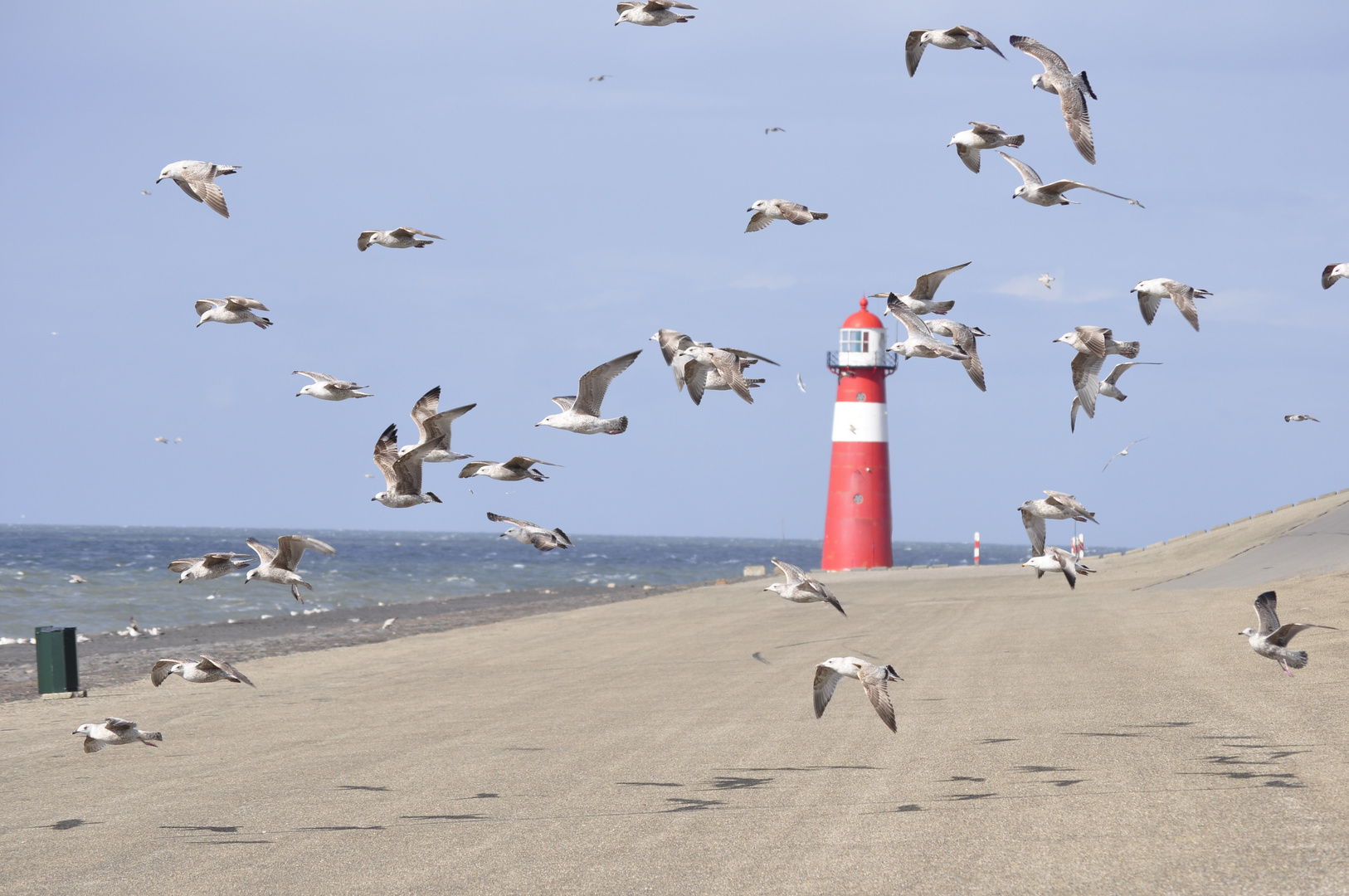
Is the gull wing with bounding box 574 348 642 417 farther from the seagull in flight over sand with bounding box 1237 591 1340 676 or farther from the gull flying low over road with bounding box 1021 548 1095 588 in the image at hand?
the seagull in flight over sand with bounding box 1237 591 1340 676

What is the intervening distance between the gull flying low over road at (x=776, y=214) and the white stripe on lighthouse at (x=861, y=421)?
3689 centimetres

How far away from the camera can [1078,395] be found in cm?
1280

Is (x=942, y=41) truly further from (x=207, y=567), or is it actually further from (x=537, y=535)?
(x=207, y=567)

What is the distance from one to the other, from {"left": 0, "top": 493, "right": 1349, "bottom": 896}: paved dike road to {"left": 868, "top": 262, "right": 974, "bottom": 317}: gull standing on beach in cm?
477

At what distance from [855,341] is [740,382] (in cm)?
4043

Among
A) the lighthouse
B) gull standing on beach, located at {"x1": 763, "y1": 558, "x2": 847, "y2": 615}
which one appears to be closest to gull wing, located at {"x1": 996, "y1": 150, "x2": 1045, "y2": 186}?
gull standing on beach, located at {"x1": 763, "y1": 558, "x2": 847, "y2": 615}

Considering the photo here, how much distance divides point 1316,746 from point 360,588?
54.3 meters

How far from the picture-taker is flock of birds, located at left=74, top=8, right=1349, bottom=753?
11.5 metres

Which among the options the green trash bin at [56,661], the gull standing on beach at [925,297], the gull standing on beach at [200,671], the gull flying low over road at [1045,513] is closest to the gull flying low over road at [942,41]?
the gull standing on beach at [925,297]

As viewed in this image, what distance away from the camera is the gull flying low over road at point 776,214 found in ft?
47.4

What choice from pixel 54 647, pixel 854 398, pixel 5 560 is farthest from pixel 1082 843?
pixel 5 560

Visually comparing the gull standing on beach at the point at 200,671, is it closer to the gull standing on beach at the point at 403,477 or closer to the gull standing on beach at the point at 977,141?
the gull standing on beach at the point at 403,477

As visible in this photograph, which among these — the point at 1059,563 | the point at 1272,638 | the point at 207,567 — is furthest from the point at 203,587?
the point at 1272,638

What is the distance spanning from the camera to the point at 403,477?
39.0ft
